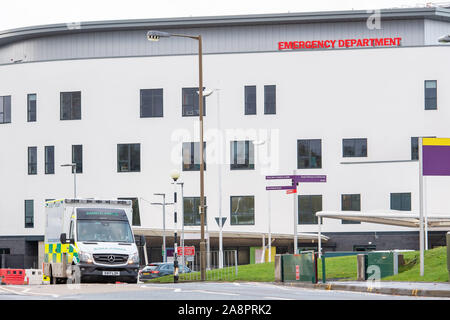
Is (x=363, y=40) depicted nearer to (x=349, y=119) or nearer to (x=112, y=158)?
(x=349, y=119)

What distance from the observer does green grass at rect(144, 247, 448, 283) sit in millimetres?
28719

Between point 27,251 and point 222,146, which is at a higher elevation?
point 222,146

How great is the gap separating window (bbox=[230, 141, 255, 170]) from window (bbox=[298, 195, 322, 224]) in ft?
14.4

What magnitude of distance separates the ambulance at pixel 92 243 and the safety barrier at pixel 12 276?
18469 mm

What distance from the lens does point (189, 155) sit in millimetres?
72938

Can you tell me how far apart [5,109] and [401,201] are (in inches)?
1240

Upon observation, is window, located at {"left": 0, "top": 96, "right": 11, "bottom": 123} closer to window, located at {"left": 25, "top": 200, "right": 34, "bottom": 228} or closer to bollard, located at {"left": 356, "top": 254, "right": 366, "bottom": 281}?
window, located at {"left": 25, "top": 200, "right": 34, "bottom": 228}

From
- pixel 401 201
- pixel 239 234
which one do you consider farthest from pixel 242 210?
pixel 401 201

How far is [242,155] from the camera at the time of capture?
237ft

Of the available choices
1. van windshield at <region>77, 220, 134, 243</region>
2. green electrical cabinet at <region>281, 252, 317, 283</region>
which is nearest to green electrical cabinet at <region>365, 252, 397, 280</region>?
green electrical cabinet at <region>281, 252, 317, 283</region>

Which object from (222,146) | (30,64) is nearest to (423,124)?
(222,146)

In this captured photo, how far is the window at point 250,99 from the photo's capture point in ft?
238

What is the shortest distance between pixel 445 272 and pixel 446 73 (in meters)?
45.6
